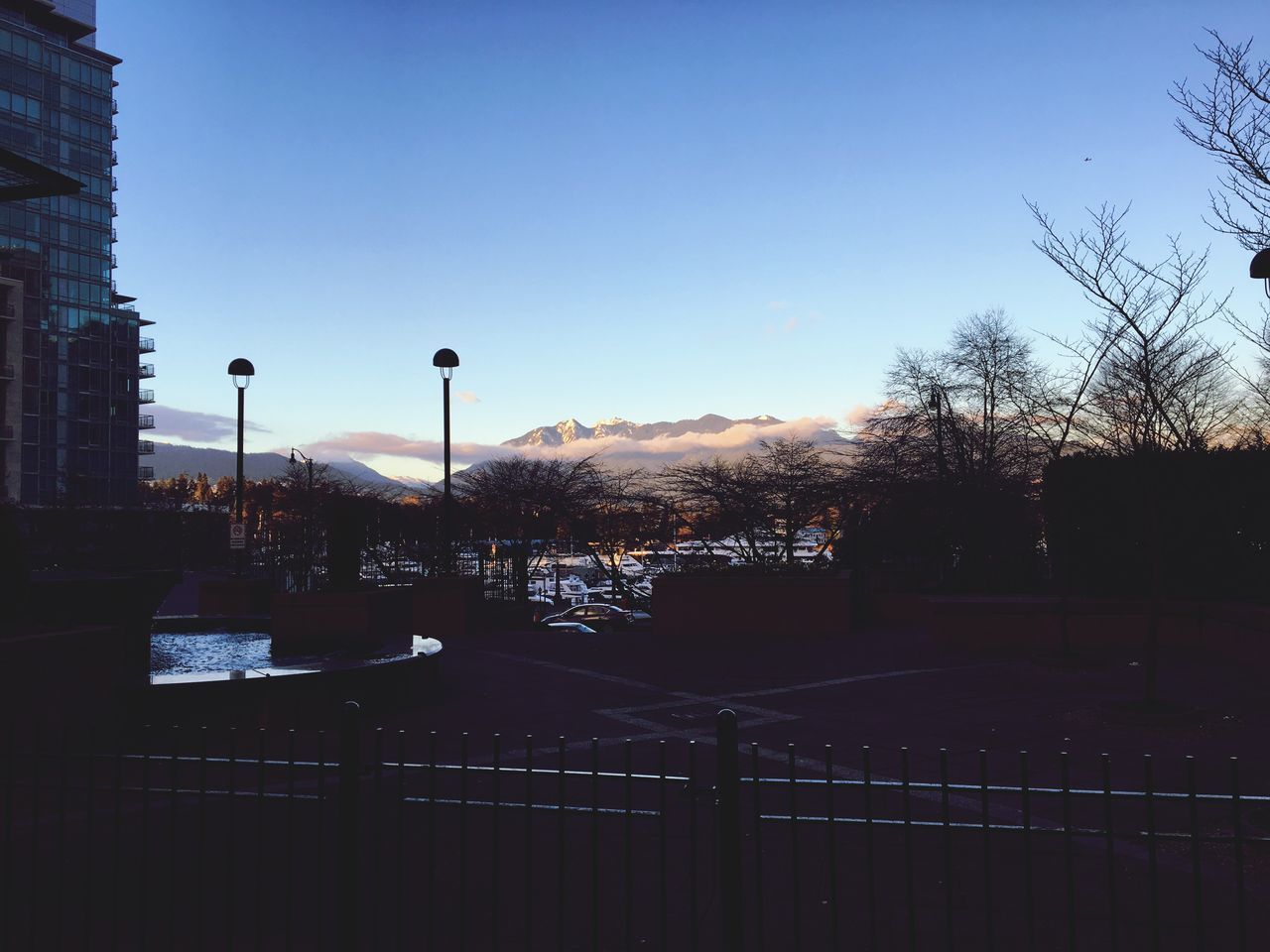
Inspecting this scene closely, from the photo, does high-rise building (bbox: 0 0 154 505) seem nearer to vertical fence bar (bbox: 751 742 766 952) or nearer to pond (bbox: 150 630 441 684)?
pond (bbox: 150 630 441 684)

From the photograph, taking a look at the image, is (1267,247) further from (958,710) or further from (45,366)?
(45,366)

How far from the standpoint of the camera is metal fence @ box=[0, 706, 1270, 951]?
4.05m

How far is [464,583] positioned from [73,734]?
42.1ft

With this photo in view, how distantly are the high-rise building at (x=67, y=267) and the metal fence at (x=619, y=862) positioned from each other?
88.3 metres

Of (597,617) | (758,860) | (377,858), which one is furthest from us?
(597,617)

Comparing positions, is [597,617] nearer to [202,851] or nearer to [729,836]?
[202,851]

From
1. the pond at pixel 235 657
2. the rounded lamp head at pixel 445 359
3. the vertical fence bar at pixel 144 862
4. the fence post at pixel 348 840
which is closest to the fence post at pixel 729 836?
the fence post at pixel 348 840

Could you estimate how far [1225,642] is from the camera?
46.8 ft

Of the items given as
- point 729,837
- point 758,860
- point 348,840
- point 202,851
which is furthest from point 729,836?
point 202,851

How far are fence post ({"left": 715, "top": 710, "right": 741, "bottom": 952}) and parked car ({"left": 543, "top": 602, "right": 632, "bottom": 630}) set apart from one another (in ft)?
91.6

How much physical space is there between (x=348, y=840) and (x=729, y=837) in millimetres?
1802

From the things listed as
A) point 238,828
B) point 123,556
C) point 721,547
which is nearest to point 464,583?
point 721,547

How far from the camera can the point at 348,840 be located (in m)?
4.16

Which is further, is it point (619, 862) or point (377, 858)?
point (619, 862)
